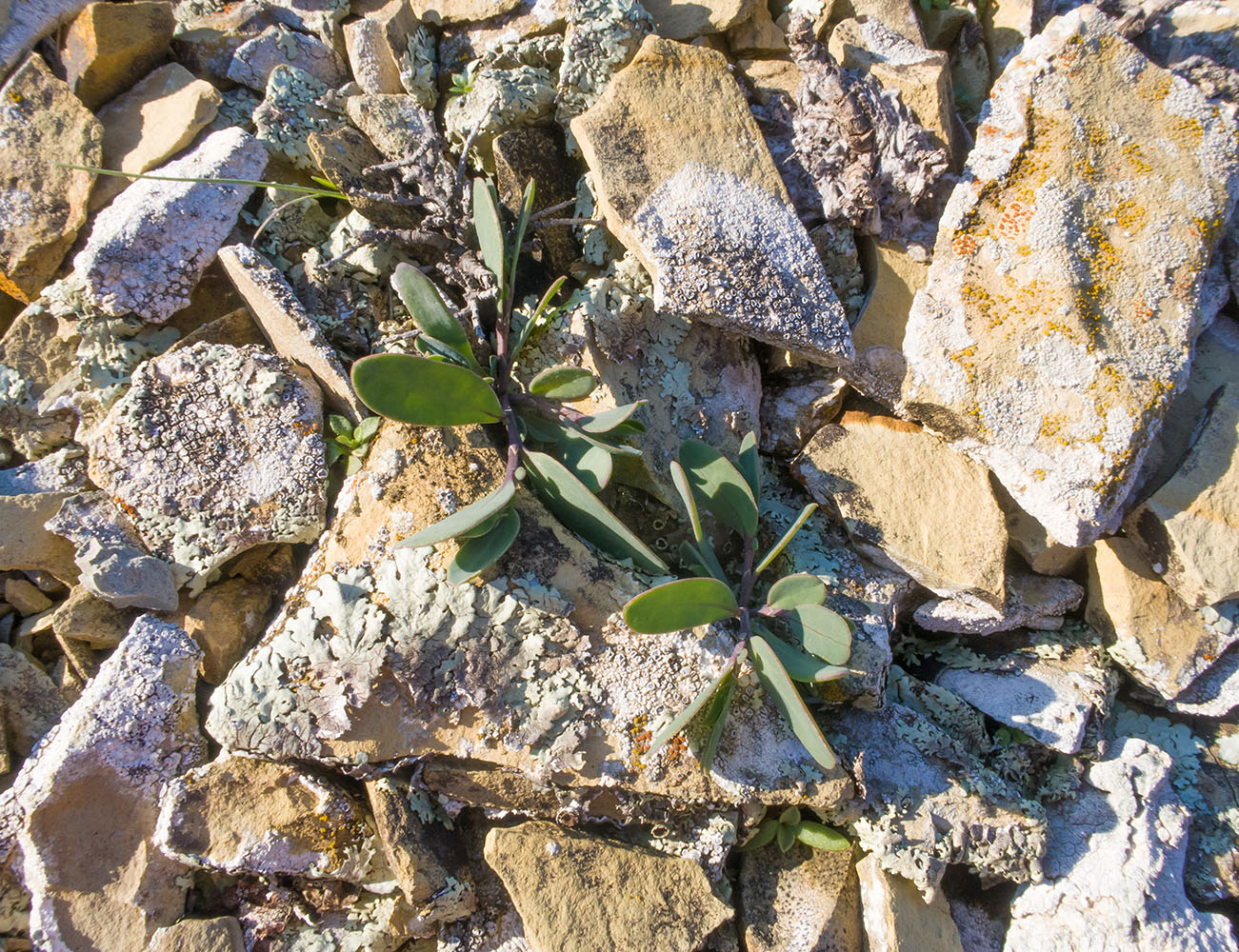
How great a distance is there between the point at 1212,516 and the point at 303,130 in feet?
11.3

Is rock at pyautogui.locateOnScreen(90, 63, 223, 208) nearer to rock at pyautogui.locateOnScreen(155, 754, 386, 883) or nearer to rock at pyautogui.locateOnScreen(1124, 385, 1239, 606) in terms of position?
rock at pyautogui.locateOnScreen(155, 754, 386, 883)

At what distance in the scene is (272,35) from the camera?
2955 millimetres

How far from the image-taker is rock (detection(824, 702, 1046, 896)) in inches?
93.5

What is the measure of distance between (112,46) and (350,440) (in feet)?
5.96

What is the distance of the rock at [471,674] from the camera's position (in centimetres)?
221

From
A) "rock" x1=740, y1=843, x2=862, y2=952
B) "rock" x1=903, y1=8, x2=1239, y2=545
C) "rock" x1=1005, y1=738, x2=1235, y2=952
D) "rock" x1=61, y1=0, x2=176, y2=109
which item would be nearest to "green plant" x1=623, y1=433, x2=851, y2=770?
"rock" x1=740, y1=843, x2=862, y2=952

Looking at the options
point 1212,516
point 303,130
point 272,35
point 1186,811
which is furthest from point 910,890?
point 272,35

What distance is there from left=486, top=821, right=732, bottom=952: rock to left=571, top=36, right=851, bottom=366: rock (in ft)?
5.48

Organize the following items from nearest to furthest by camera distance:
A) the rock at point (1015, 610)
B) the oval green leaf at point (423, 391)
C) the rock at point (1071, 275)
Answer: the oval green leaf at point (423, 391) < the rock at point (1071, 275) < the rock at point (1015, 610)

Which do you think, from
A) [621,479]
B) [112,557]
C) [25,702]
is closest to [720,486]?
[621,479]

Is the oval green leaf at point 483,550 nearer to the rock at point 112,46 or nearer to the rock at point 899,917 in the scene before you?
the rock at point 899,917

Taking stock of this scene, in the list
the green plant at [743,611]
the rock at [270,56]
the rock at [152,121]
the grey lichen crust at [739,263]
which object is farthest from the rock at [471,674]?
the rock at [270,56]

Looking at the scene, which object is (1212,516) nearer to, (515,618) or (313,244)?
(515,618)

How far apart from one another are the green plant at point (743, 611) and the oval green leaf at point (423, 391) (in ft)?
2.01
